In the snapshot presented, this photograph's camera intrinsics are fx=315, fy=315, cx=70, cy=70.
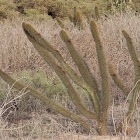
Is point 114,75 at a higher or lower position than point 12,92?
higher

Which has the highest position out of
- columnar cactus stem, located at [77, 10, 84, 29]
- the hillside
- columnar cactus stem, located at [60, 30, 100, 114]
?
columnar cactus stem, located at [60, 30, 100, 114]

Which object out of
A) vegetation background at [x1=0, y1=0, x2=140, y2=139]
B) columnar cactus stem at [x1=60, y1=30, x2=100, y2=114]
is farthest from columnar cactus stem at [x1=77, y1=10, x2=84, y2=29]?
columnar cactus stem at [x1=60, y1=30, x2=100, y2=114]

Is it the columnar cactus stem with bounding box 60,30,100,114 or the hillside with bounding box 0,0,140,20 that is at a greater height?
the columnar cactus stem with bounding box 60,30,100,114

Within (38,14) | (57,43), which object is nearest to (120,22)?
(57,43)

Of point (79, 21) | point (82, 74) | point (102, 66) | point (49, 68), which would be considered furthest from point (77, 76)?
point (79, 21)

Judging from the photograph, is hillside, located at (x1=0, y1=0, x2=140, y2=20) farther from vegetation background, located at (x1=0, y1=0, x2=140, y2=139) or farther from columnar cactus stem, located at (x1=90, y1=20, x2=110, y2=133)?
columnar cactus stem, located at (x1=90, y1=20, x2=110, y2=133)

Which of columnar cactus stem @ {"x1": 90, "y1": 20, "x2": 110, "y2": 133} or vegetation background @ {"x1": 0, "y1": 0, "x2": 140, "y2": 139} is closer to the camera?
columnar cactus stem @ {"x1": 90, "y1": 20, "x2": 110, "y2": 133}

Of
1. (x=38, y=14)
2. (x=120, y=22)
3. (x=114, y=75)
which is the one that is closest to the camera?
(x=114, y=75)

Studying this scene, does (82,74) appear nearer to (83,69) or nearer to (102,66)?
(83,69)

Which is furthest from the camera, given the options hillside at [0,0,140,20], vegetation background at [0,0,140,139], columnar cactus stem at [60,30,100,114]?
hillside at [0,0,140,20]

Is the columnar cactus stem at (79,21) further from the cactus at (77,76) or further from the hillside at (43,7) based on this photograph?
the hillside at (43,7)

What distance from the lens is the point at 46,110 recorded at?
438 centimetres

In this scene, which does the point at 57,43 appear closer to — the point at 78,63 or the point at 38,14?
the point at 78,63

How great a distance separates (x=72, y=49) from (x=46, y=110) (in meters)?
1.46
